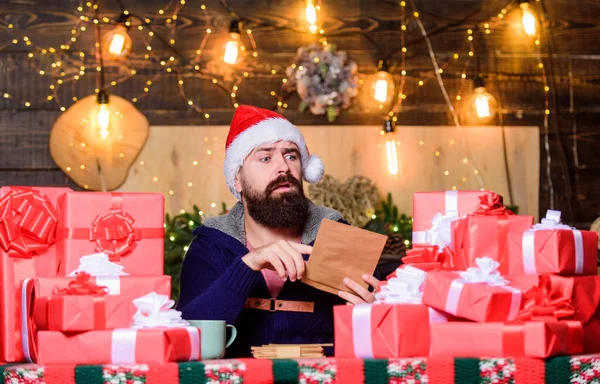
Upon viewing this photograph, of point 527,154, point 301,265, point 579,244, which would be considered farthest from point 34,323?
point 527,154

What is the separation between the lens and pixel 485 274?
52.8 inches

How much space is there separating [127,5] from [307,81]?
0.96 metres

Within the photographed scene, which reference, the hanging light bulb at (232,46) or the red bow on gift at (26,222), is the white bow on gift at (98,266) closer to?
the red bow on gift at (26,222)

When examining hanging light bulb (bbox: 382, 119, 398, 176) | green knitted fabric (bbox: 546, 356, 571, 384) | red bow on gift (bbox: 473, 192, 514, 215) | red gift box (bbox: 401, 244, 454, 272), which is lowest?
green knitted fabric (bbox: 546, 356, 571, 384)

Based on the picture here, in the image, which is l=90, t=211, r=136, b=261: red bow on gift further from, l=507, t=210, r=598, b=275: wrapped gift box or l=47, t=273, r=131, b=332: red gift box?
l=507, t=210, r=598, b=275: wrapped gift box

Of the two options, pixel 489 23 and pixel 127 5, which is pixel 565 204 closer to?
pixel 489 23

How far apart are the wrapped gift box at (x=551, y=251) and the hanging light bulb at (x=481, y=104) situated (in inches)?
108

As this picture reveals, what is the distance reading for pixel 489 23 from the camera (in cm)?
424

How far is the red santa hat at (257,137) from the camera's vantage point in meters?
2.41

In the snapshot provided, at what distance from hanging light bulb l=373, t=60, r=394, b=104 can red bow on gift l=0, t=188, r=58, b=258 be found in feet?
8.44

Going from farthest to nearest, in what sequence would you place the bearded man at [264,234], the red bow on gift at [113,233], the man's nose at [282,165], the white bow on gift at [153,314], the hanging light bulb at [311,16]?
the hanging light bulb at [311,16], the man's nose at [282,165], the bearded man at [264,234], the red bow on gift at [113,233], the white bow on gift at [153,314]

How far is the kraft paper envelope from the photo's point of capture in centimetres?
163

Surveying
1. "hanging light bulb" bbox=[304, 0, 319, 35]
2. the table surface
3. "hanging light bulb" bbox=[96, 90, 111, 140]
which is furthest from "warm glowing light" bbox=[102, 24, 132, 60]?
the table surface

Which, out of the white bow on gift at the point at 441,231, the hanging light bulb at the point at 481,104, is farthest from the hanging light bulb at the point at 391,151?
the white bow on gift at the point at 441,231
